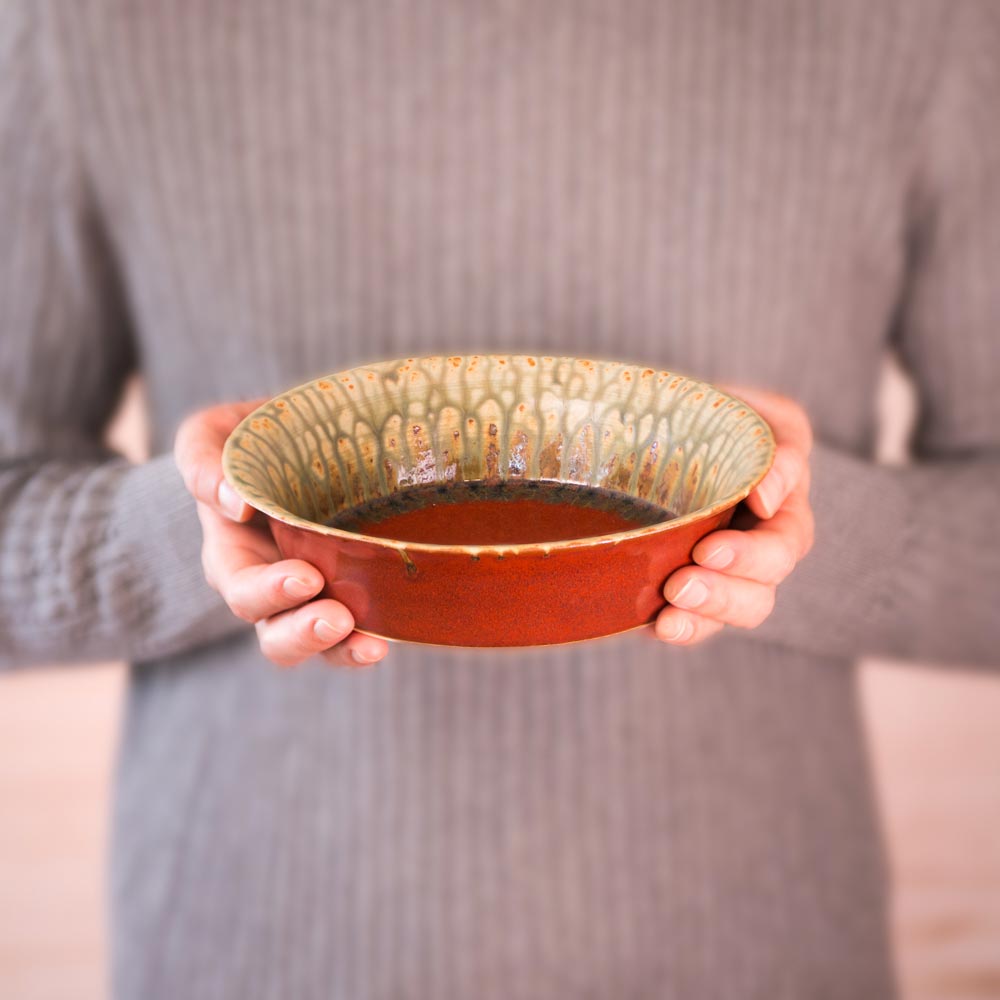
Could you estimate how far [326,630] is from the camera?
46 cm

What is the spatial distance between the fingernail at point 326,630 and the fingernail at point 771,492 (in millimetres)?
195

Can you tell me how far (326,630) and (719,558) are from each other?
17cm

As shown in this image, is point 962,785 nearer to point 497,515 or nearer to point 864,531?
point 864,531

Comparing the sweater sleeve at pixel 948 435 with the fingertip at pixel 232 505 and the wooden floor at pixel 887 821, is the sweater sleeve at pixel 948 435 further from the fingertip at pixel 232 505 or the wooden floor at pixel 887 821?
the wooden floor at pixel 887 821

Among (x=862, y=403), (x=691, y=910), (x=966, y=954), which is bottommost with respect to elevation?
(x=966, y=954)

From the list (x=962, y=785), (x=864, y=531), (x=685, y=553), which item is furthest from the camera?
(x=962, y=785)

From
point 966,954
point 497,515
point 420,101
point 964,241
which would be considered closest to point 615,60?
point 420,101

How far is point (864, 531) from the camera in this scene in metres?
0.70

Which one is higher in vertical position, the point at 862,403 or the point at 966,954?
the point at 862,403

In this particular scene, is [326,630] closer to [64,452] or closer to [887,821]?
[64,452]

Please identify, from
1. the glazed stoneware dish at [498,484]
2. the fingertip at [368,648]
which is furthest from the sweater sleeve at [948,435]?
the fingertip at [368,648]

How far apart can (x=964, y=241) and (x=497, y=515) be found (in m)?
0.46

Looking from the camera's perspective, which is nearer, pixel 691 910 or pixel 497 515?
pixel 497 515

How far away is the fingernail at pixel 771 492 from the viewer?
0.49m
